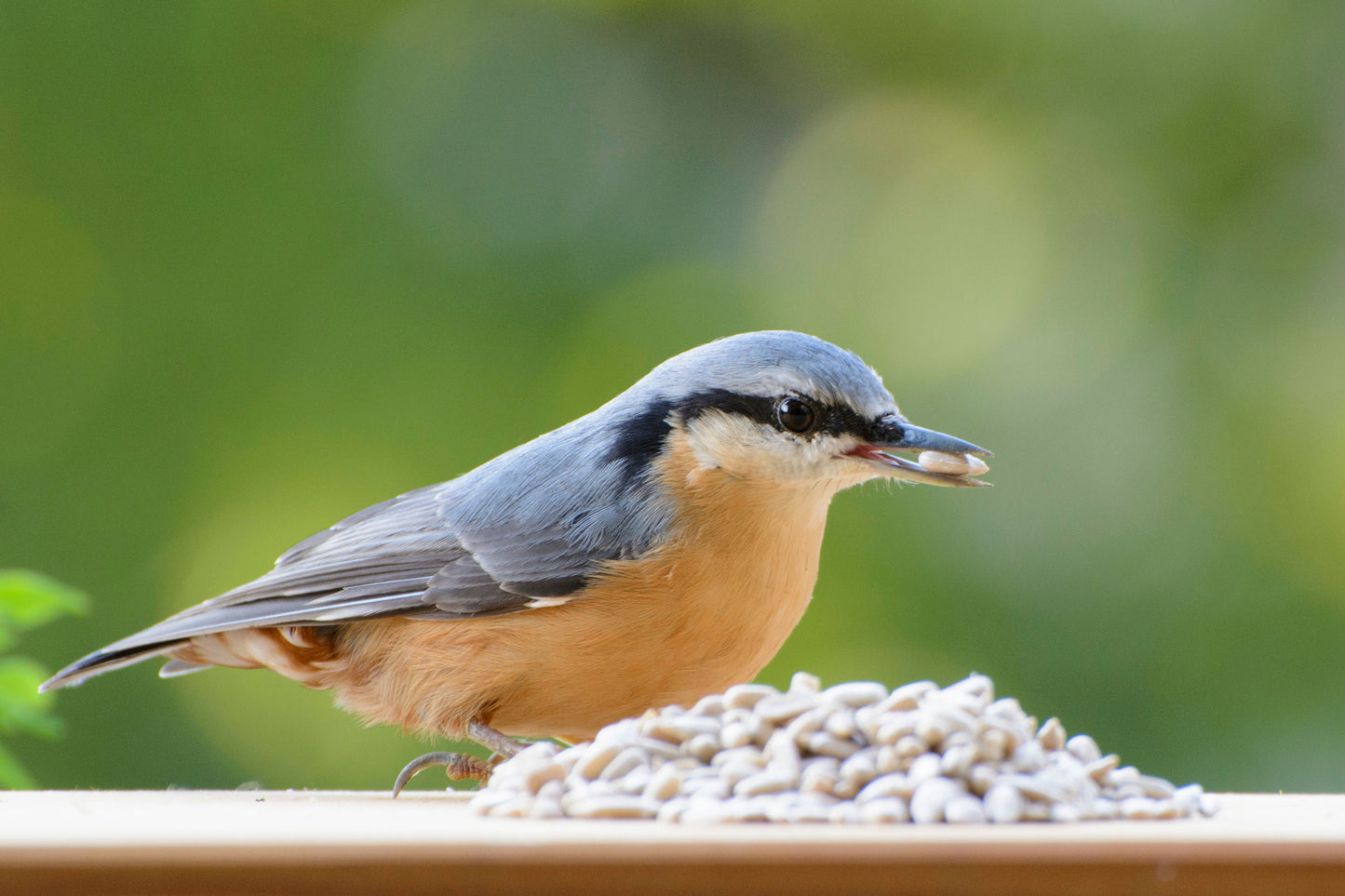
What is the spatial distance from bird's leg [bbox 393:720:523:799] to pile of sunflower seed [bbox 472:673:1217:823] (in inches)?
7.2

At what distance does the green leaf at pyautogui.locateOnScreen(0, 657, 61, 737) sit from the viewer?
149cm

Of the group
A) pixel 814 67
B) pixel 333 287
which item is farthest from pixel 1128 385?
pixel 333 287

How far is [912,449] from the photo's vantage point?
1.73 metres

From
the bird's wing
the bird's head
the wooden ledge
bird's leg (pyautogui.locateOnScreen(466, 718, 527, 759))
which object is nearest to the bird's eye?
the bird's head

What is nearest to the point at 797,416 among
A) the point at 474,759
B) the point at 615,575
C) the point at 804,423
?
the point at 804,423

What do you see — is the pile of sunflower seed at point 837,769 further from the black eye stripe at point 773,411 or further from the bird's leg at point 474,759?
the black eye stripe at point 773,411

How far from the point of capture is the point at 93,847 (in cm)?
100

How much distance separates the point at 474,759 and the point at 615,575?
1.16 ft

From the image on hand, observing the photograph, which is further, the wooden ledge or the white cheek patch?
the white cheek patch

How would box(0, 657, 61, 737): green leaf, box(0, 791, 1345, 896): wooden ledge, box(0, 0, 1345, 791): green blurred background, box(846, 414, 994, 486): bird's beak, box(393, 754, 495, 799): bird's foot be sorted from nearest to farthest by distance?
box(0, 791, 1345, 896): wooden ledge → box(0, 657, 61, 737): green leaf → box(846, 414, 994, 486): bird's beak → box(393, 754, 495, 799): bird's foot → box(0, 0, 1345, 791): green blurred background

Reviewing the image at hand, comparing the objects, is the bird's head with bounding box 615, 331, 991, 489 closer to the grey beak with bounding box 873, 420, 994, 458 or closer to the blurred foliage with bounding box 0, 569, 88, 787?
the grey beak with bounding box 873, 420, 994, 458

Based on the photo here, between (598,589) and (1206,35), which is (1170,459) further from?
(598,589)

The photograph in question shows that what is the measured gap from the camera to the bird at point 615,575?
1706mm

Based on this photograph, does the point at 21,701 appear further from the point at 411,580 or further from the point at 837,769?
the point at 837,769
